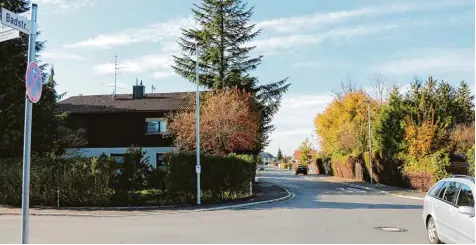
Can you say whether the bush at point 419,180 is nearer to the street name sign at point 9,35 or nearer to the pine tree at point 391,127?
the pine tree at point 391,127

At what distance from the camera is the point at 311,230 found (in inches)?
490

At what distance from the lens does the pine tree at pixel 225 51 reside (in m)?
37.7

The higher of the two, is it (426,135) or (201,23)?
(201,23)

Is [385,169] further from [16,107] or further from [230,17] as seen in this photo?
[16,107]

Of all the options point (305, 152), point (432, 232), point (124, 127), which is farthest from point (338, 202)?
point (305, 152)

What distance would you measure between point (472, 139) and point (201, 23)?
23926mm

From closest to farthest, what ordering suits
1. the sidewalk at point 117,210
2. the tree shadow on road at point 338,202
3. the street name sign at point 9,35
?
1. the street name sign at point 9,35
2. the sidewalk at point 117,210
3. the tree shadow on road at point 338,202

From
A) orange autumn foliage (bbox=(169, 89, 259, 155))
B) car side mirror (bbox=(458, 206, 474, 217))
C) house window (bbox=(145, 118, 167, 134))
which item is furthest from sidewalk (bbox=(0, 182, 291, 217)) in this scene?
house window (bbox=(145, 118, 167, 134))

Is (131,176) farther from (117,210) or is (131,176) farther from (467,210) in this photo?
(467,210)

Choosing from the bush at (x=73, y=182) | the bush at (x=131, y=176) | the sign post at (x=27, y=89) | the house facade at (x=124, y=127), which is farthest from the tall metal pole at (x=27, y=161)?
the house facade at (x=124, y=127)

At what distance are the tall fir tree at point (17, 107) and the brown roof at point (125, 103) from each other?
39.8 feet

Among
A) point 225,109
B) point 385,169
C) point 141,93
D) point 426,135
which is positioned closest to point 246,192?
point 225,109

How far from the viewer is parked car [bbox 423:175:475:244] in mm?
7820

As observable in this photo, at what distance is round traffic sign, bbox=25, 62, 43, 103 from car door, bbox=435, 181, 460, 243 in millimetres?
7224
